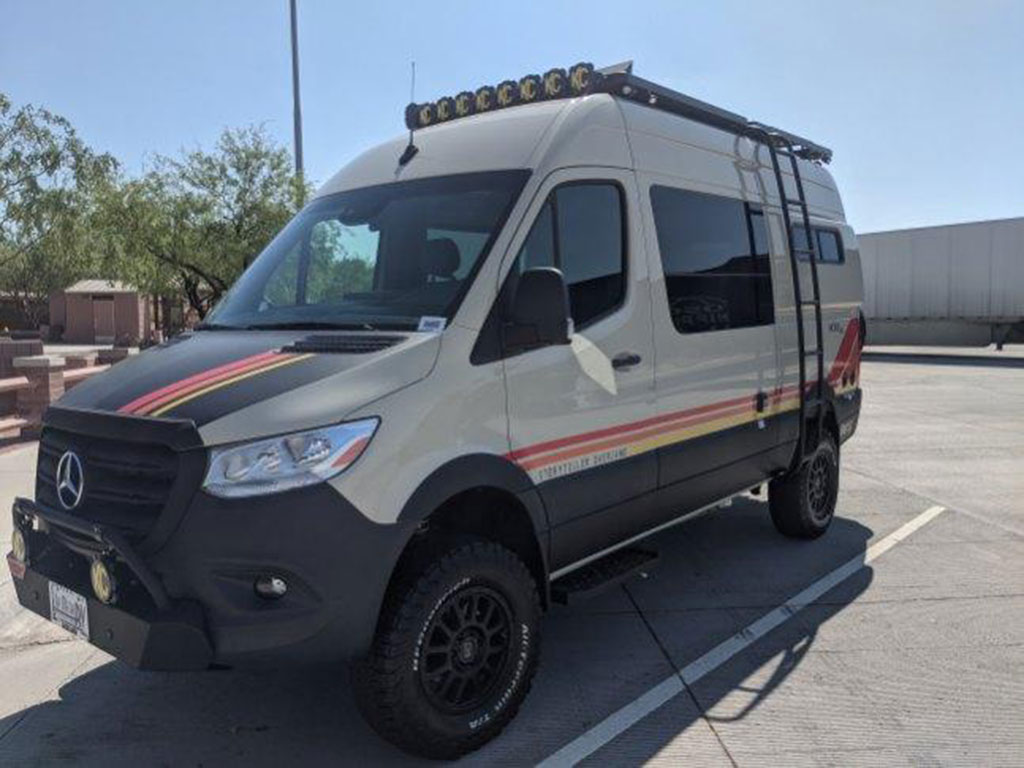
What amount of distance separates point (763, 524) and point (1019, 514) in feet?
Result: 7.15

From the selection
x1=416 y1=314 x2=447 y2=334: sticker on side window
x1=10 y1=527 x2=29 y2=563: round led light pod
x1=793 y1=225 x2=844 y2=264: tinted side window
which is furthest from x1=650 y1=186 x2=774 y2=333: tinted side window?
x1=10 y1=527 x2=29 y2=563: round led light pod

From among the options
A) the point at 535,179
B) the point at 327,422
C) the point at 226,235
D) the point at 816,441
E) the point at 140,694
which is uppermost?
the point at 226,235

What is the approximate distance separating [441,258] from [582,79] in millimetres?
1291

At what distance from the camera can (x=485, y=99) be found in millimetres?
4707

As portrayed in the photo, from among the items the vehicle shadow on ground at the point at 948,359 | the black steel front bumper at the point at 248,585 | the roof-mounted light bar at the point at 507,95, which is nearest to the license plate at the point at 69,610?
the black steel front bumper at the point at 248,585

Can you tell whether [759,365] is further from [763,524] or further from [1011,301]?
[1011,301]

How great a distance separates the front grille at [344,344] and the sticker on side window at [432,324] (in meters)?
0.10

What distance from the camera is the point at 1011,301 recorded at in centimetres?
2486

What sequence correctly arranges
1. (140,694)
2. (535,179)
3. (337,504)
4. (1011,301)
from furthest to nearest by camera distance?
(1011,301), (140,694), (535,179), (337,504)

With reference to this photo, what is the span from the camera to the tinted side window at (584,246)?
3.89 metres

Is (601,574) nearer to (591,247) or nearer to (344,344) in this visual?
(591,247)

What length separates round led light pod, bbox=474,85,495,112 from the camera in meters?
4.67

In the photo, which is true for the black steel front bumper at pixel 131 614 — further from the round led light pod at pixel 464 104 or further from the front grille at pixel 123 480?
the round led light pod at pixel 464 104

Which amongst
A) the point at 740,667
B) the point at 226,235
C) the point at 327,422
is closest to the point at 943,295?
the point at 226,235
